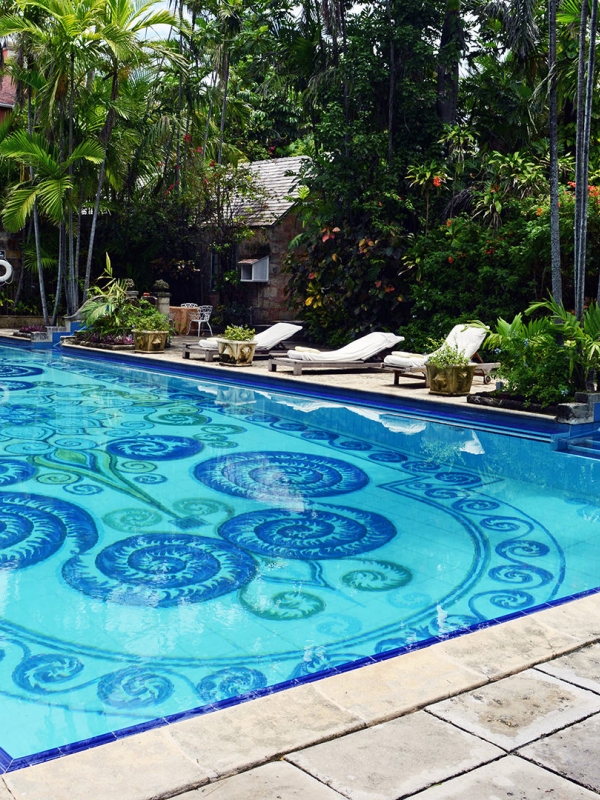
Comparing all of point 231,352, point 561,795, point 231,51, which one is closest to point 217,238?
point 231,51

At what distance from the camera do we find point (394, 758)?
2.49m

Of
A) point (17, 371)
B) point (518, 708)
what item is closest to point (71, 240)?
point (17, 371)

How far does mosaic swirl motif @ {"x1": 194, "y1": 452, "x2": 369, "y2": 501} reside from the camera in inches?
253

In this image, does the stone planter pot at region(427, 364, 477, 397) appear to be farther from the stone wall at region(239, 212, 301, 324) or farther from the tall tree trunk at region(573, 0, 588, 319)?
the stone wall at region(239, 212, 301, 324)

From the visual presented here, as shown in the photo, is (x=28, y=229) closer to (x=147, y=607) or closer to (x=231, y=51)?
(x=231, y=51)

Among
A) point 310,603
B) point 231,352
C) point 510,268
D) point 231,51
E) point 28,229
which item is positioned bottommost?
point 310,603

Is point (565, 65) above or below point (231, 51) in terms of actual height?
below

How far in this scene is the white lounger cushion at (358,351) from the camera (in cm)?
1253

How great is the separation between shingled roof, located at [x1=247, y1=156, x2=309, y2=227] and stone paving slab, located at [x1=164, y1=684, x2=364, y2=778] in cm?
1626

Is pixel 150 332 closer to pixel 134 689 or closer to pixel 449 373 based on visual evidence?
pixel 449 373

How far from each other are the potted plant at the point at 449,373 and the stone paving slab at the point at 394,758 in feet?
25.8

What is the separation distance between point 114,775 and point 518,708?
1.31 m

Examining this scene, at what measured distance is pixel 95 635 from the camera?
3.76 metres

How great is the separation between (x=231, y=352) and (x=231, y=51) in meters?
7.86
